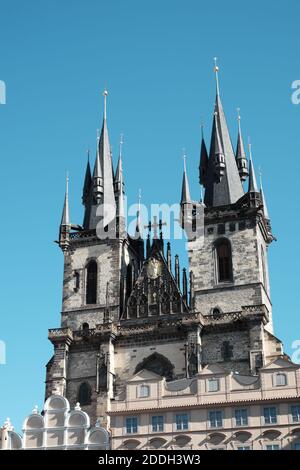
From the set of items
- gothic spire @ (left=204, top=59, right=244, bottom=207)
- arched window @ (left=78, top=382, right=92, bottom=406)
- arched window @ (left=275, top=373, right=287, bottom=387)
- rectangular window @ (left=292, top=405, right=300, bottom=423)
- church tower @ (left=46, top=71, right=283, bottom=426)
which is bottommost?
rectangular window @ (left=292, top=405, right=300, bottom=423)

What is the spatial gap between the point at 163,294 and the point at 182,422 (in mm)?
17152

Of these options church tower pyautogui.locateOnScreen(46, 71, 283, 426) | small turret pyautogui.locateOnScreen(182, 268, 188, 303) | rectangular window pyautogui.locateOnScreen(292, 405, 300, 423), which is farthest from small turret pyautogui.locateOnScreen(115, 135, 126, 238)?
rectangular window pyautogui.locateOnScreen(292, 405, 300, 423)

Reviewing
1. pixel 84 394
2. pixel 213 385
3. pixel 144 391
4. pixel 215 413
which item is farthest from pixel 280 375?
pixel 84 394

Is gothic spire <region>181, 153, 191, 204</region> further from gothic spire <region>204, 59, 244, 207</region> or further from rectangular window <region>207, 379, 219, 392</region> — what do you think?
rectangular window <region>207, 379, 219, 392</region>

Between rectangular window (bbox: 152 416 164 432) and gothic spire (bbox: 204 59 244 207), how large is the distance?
22.6 m

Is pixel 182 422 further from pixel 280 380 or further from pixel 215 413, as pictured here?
pixel 280 380

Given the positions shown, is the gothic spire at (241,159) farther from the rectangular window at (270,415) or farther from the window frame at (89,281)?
the rectangular window at (270,415)

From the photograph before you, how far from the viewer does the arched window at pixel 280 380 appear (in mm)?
41719

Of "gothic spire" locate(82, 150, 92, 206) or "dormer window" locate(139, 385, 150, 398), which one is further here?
"gothic spire" locate(82, 150, 92, 206)

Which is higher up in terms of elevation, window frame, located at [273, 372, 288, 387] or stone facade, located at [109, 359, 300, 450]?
window frame, located at [273, 372, 288, 387]

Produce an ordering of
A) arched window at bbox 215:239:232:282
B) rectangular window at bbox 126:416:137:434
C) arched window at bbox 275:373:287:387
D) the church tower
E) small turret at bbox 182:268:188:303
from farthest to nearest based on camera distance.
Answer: arched window at bbox 215:239:232:282 < small turret at bbox 182:268:188:303 < the church tower < rectangular window at bbox 126:416:137:434 < arched window at bbox 275:373:287:387

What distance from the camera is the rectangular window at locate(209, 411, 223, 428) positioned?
135 feet
